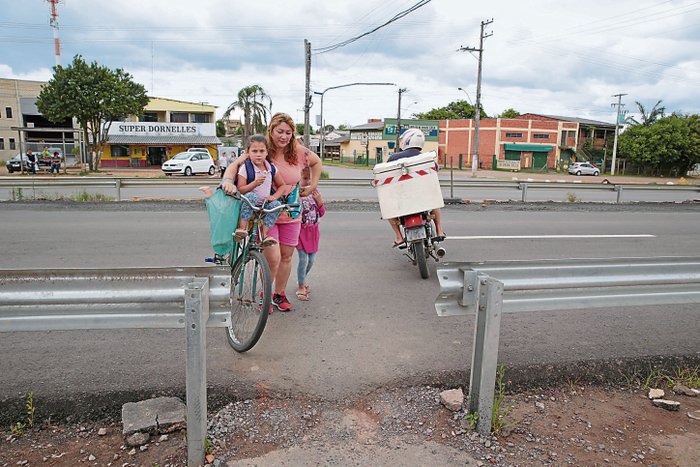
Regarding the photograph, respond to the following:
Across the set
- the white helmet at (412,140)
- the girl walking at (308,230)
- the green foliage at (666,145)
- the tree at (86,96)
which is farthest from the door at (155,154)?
the green foliage at (666,145)

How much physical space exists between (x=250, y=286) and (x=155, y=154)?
50.0 meters

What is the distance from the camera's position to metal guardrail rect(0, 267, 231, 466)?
2.57 m

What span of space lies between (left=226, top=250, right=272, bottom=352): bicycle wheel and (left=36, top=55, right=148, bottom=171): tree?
37.0 meters

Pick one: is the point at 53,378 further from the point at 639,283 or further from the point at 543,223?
the point at 543,223

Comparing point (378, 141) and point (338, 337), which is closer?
point (338, 337)

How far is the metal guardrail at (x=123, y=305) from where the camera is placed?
2.57 m

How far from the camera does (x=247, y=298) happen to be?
13.4 feet

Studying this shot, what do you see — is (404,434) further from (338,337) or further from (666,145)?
(666,145)

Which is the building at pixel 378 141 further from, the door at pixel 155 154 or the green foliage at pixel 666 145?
the door at pixel 155 154

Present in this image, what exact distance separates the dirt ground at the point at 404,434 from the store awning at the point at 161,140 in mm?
48781

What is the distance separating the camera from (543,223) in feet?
35.8

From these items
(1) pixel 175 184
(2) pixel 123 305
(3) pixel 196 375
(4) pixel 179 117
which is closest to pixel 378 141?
(4) pixel 179 117

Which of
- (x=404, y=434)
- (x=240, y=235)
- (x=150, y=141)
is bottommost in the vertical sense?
(x=404, y=434)

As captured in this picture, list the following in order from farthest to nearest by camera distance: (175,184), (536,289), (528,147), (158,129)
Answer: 1. (528,147)
2. (158,129)
3. (175,184)
4. (536,289)
